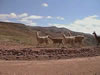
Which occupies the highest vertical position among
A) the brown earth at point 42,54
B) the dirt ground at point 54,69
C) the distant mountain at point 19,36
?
the distant mountain at point 19,36

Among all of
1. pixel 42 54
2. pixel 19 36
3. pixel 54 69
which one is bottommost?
pixel 54 69

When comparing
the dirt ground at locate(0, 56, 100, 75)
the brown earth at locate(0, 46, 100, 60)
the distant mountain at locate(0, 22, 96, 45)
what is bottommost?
the dirt ground at locate(0, 56, 100, 75)

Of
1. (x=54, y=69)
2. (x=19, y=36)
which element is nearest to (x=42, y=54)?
(x=54, y=69)

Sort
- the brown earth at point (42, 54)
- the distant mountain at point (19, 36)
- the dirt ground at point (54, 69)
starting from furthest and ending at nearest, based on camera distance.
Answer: the distant mountain at point (19, 36), the brown earth at point (42, 54), the dirt ground at point (54, 69)

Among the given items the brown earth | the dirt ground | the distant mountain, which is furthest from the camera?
the distant mountain

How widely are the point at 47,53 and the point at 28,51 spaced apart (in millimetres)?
1483

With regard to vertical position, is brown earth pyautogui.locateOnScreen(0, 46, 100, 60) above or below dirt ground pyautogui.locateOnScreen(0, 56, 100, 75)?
above

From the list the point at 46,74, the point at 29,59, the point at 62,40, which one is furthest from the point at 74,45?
the point at 46,74

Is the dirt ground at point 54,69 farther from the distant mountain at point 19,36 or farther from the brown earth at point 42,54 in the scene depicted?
the distant mountain at point 19,36

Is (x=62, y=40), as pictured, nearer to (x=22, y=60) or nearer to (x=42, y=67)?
(x=22, y=60)

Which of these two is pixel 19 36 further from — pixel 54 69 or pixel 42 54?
pixel 54 69

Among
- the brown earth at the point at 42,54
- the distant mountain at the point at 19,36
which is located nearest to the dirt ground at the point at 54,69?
the brown earth at the point at 42,54

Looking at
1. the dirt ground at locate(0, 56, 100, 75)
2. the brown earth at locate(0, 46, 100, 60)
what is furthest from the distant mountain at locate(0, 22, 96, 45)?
the dirt ground at locate(0, 56, 100, 75)

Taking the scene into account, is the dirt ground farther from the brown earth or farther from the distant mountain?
the distant mountain
